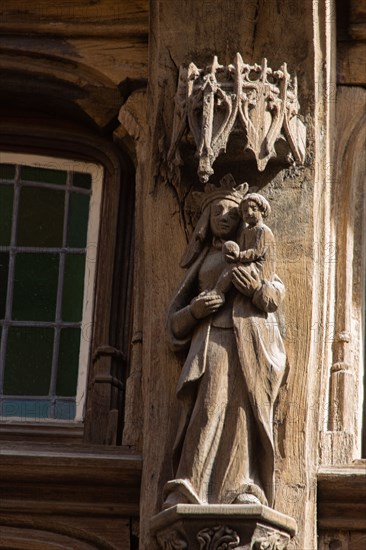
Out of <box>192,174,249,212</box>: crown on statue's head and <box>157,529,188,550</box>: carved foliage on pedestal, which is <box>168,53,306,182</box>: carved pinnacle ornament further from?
<box>157,529,188,550</box>: carved foliage on pedestal

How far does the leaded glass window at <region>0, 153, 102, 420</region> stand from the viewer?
31.2ft

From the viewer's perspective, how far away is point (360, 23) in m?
9.68

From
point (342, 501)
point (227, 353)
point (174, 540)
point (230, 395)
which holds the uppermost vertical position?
point (227, 353)

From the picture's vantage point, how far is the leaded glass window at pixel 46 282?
951cm

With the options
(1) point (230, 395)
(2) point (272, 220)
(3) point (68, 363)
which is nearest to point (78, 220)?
(3) point (68, 363)

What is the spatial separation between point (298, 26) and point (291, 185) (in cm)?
65

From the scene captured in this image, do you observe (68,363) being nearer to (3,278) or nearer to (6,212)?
(3,278)

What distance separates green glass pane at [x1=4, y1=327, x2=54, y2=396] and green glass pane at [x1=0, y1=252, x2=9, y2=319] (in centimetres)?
11

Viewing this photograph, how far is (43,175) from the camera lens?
9.91m

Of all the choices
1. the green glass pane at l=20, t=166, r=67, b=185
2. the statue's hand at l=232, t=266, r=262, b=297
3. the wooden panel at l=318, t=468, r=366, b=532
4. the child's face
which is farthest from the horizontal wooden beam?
the green glass pane at l=20, t=166, r=67, b=185

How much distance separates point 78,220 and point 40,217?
0.15 metres

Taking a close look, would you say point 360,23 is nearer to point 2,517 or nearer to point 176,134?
point 176,134

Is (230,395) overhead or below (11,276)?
below

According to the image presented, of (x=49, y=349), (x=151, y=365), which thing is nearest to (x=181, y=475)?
(x=151, y=365)
